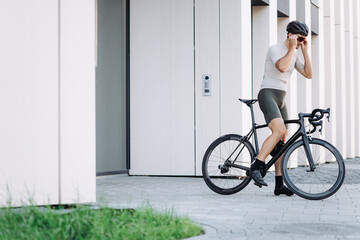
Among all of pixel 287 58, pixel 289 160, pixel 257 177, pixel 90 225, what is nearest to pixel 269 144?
pixel 257 177

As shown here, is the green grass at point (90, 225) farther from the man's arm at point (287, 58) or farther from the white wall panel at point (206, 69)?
the white wall panel at point (206, 69)

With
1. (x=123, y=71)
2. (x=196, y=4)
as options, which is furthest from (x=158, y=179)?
(x=196, y=4)

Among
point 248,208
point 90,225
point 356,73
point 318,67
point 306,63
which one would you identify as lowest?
point 248,208

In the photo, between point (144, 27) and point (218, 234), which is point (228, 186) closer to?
point (218, 234)

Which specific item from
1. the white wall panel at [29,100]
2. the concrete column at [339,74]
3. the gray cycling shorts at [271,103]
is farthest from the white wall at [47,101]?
the concrete column at [339,74]

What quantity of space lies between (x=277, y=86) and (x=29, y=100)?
285 cm

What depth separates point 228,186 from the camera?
7930 mm

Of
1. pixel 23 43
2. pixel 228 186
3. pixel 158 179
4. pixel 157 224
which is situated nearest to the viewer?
pixel 157 224

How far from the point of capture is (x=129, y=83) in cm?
1066

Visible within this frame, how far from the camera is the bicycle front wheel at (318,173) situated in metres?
7.11

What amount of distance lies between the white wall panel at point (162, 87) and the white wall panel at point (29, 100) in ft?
13.5

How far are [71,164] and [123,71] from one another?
4.18 metres

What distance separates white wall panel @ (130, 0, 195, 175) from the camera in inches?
411

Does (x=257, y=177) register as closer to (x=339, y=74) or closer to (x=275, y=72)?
(x=275, y=72)
